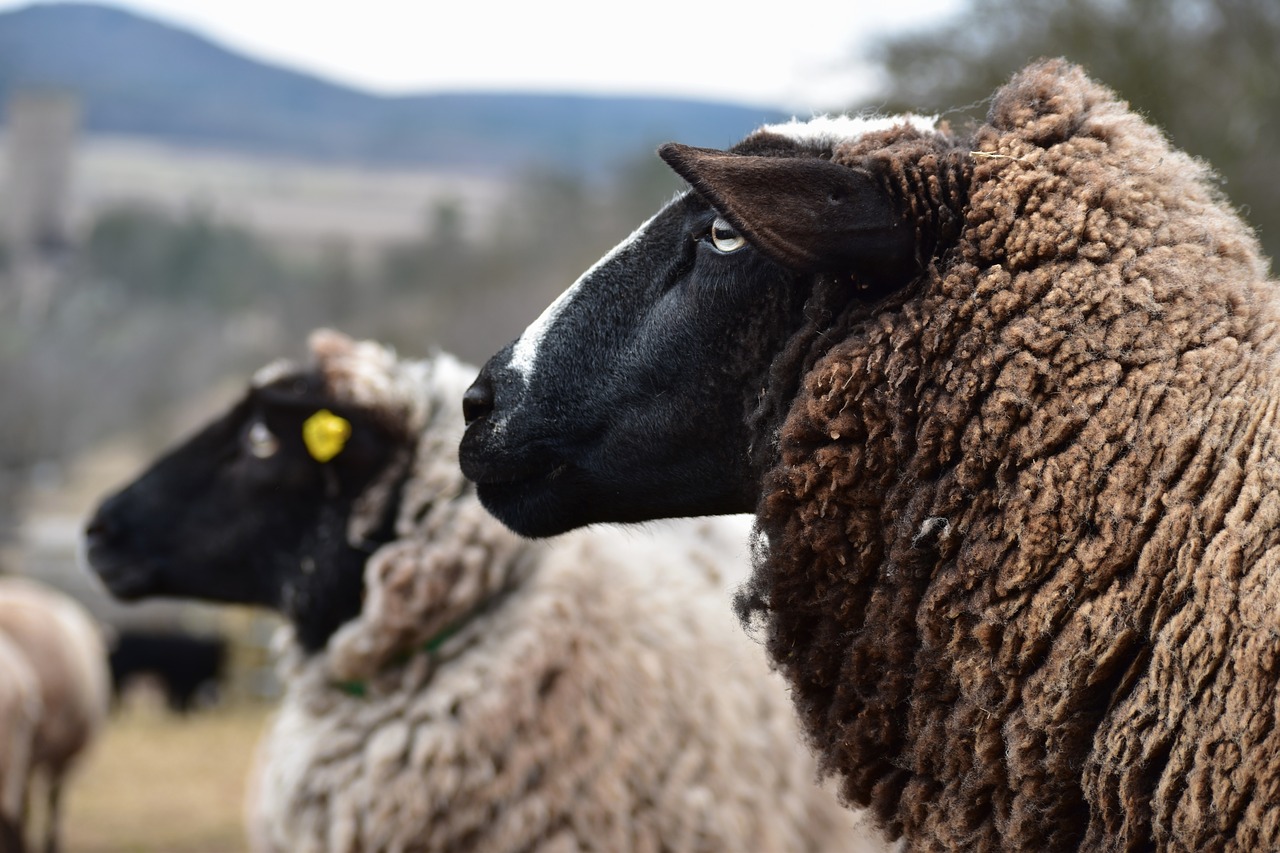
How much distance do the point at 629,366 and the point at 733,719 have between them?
1610 mm

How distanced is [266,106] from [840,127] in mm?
43365

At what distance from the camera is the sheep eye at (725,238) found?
81.0 inches

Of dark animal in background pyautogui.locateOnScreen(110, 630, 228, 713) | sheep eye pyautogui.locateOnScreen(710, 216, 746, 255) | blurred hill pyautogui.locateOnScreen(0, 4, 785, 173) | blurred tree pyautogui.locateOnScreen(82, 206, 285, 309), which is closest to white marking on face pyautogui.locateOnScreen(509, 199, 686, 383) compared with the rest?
sheep eye pyautogui.locateOnScreen(710, 216, 746, 255)

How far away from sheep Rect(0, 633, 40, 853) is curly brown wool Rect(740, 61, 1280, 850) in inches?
195

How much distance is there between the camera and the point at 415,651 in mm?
3479

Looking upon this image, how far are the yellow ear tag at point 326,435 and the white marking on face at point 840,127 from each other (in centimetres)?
203

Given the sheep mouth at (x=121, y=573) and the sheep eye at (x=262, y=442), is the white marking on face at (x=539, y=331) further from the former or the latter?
the sheep mouth at (x=121, y=573)

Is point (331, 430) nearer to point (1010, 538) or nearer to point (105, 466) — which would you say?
point (1010, 538)

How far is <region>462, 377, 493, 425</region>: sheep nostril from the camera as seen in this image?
226 centimetres

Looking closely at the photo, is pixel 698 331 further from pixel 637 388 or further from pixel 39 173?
pixel 39 173

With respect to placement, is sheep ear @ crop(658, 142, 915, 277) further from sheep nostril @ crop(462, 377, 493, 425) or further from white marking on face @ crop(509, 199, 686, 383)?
sheep nostril @ crop(462, 377, 493, 425)

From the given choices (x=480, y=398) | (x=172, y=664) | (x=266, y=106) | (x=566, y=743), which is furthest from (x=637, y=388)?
(x=266, y=106)

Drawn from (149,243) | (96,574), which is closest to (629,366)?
(96,574)

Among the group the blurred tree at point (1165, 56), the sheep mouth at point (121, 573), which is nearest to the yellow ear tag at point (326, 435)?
the sheep mouth at point (121, 573)
